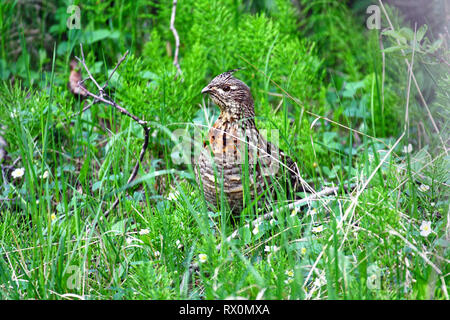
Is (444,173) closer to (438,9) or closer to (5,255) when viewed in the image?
(438,9)

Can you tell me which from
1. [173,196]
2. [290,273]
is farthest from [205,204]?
[290,273]

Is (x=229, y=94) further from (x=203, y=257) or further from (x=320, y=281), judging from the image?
(x=320, y=281)

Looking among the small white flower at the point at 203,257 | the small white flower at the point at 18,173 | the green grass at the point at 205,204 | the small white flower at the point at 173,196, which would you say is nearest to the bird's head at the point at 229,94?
the green grass at the point at 205,204

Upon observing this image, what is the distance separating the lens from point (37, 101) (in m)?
3.51

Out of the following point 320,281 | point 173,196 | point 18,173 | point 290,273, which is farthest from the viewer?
point 18,173

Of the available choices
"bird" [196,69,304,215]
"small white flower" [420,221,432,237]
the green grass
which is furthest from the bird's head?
"small white flower" [420,221,432,237]

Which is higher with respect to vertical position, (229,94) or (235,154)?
(229,94)

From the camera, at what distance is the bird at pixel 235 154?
3.05 meters

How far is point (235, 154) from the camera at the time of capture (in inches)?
121

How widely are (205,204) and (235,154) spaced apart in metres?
0.50

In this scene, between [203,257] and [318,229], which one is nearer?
[203,257]

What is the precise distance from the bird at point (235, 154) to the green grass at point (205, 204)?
0.10m

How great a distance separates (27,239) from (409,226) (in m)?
1.83

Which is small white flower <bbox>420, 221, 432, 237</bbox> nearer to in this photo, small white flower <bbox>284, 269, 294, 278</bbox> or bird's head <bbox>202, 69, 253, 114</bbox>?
small white flower <bbox>284, 269, 294, 278</bbox>
